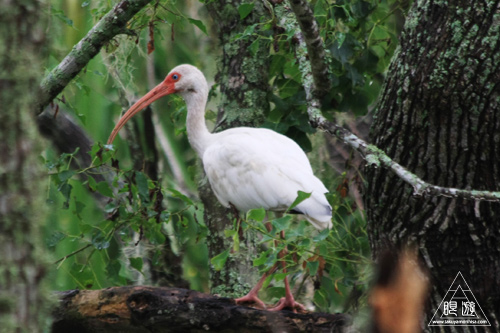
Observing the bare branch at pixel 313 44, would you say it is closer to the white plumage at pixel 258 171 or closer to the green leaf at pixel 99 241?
the white plumage at pixel 258 171

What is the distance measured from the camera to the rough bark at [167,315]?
10.9 feet

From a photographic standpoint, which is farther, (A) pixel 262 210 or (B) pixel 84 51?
(B) pixel 84 51

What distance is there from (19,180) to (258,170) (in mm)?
3077

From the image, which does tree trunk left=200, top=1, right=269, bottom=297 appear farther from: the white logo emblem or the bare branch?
the white logo emblem

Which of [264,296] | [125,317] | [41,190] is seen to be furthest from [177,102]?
[41,190]

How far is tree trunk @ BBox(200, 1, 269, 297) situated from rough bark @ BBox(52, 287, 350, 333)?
1100 mm

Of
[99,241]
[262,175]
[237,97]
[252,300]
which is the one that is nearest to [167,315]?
[99,241]

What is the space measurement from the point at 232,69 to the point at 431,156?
197cm

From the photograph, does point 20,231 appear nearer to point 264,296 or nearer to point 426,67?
point 426,67

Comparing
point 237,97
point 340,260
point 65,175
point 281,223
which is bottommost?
point 340,260

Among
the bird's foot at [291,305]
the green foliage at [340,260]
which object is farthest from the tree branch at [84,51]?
the bird's foot at [291,305]

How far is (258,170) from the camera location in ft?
15.0

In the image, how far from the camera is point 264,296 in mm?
5527

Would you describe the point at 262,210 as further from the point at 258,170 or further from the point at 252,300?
the point at 258,170
